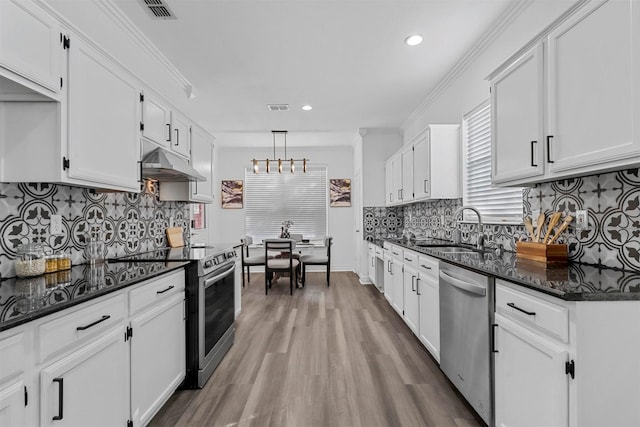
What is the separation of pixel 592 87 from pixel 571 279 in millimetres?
875

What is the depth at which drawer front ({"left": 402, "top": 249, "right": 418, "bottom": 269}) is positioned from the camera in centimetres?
300

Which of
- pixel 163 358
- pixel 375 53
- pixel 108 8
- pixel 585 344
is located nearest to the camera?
pixel 585 344

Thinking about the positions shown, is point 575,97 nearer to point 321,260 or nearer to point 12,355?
point 12,355

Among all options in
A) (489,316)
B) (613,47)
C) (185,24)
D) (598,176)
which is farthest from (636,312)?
(185,24)

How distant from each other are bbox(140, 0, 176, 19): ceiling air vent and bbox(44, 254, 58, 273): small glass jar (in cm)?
198

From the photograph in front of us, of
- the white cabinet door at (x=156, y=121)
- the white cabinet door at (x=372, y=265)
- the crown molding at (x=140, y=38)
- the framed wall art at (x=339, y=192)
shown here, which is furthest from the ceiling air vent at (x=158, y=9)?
the framed wall art at (x=339, y=192)

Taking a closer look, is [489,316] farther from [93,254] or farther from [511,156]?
[93,254]

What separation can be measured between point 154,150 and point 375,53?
231 cm

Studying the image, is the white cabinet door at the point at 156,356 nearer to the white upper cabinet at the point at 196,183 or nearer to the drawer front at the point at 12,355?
the drawer front at the point at 12,355

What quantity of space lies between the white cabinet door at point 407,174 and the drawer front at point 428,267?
4.85ft

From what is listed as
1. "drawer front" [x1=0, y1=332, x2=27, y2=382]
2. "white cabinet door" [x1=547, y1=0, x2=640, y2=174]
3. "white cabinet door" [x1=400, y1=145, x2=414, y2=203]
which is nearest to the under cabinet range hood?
"drawer front" [x1=0, y1=332, x2=27, y2=382]

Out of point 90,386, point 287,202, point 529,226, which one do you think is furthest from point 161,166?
point 287,202

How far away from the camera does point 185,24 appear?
2.70 m

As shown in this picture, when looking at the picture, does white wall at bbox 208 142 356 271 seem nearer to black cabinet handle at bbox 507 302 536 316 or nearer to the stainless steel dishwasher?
the stainless steel dishwasher
